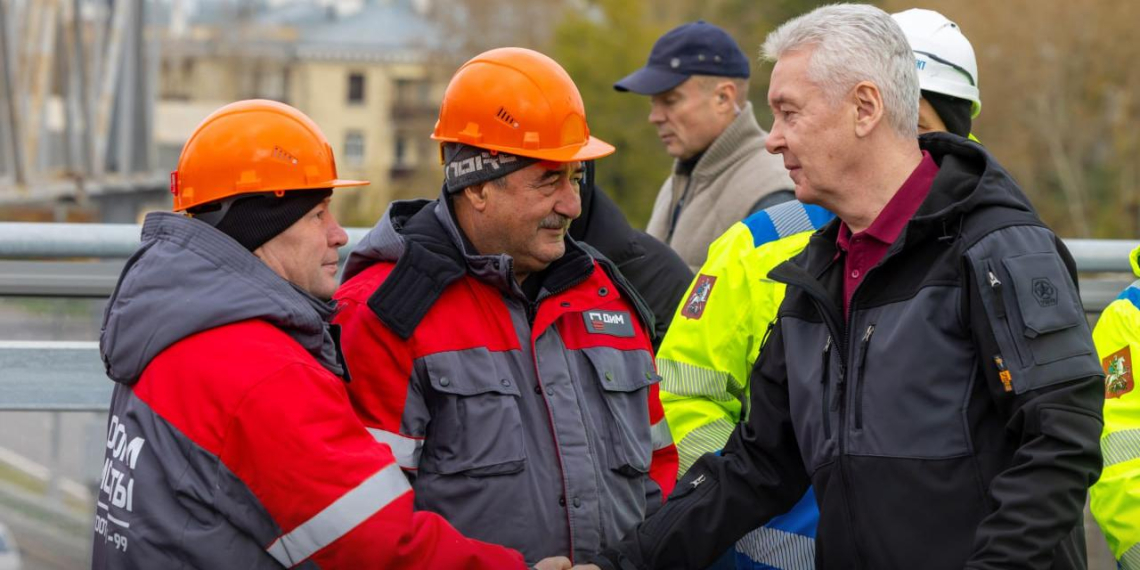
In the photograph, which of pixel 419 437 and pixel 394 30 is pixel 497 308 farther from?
pixel 394 30

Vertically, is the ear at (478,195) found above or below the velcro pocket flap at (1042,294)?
below

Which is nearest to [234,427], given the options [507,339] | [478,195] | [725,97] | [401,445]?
[401,445]

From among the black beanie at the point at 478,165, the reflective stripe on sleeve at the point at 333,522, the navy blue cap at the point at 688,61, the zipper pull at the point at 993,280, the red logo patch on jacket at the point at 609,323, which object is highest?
the zipper pull at the point at 993,280

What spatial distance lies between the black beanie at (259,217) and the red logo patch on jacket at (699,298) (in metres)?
1.05

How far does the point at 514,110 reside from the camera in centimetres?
334

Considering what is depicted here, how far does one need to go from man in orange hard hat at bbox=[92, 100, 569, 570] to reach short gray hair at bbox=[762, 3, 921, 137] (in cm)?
114

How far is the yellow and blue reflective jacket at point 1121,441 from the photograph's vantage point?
329 centimetres

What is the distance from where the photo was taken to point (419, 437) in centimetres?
319

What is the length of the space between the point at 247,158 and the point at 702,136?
9.85ft

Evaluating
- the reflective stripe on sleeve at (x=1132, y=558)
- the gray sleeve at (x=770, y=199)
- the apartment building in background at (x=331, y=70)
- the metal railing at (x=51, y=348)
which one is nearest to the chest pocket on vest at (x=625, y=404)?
the reflective stripe on sleeve at (x=1132, y=558)

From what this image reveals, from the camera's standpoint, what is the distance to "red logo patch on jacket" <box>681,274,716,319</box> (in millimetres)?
3607

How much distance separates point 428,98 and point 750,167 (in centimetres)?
7512

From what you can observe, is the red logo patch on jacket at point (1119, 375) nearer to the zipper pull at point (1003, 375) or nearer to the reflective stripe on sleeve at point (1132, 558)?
the reflective stripe on sleeve at point (1132, 558)

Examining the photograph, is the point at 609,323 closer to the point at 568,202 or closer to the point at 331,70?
the point at 568,202
